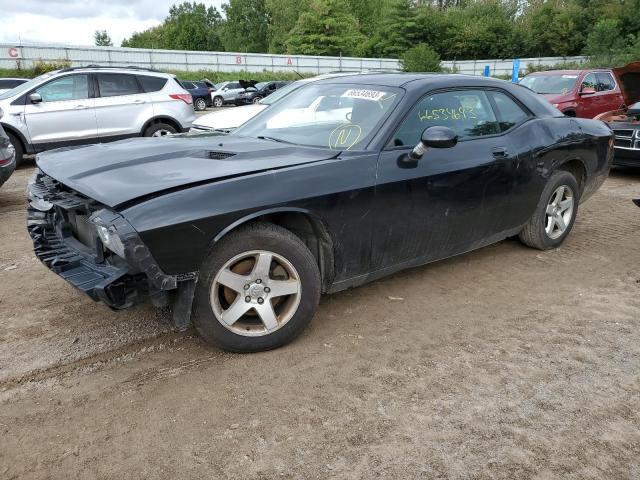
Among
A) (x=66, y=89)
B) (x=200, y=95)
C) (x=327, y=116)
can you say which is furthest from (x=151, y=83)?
(x=200, y=95)

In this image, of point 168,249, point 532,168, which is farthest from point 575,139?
point 168,249

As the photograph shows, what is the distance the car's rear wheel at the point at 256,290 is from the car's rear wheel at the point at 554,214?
2.59 meters

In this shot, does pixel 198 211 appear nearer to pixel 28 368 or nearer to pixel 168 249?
pixel 168 249

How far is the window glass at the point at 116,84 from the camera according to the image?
1025cm

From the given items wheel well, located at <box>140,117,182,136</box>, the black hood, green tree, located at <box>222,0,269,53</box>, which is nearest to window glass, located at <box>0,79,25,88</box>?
wheel well, located at <box>140,117,182,136</box>

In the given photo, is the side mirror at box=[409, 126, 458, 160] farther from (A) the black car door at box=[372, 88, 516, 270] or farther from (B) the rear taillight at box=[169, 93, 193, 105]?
(B) the rear taillight at box=[169, 93, 193, 105]

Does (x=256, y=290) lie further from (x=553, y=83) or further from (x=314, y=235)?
(x=553, y=83)

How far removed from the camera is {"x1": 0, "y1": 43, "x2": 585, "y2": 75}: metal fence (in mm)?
31484

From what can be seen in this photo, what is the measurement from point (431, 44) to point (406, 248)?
185 ft

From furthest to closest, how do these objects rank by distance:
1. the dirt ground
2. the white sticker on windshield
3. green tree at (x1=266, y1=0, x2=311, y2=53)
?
green tree at (x1=266, y1=0, x2=311, y2=53), the white sticker on windshield, the dirt ground

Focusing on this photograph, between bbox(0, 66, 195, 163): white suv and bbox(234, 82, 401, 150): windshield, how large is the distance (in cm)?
664

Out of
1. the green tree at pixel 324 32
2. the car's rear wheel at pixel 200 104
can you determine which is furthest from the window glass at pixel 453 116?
the green tree at pixel 324 32

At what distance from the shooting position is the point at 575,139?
5.10m

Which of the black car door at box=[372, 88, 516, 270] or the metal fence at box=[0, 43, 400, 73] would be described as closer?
the black car door at box=[372, 88, 516, 270]
